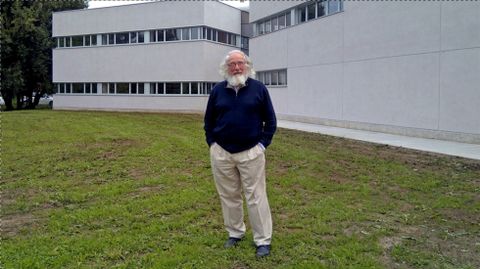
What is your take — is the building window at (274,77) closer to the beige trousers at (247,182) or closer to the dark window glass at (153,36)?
the dark window glass at (153,36)

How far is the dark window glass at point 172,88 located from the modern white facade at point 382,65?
28.8 feet

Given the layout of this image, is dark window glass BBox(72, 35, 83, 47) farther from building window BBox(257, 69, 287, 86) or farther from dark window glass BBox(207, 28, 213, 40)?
building window BBox(257, 69, 287, 86)

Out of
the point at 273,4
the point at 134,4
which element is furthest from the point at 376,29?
the point at 134,4

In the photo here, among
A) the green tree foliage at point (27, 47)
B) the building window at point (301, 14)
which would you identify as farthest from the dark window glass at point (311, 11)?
the green tree foliage at point (27, 47)

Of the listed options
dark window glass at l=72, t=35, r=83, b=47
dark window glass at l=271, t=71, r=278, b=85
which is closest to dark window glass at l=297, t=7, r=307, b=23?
dark window glass at l=271, t=71, r=278, b=85

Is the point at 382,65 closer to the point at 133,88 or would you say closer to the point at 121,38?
the point at 133,88

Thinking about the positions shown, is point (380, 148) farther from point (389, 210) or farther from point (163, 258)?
point (163, 258)

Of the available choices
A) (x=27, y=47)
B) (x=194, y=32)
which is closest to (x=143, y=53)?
(x=194, y=32)

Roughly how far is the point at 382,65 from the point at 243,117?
12628mm

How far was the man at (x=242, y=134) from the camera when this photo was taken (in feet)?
13.6

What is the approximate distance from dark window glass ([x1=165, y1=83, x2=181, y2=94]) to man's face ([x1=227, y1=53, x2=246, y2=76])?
25892mm

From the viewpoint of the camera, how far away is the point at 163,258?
4031mm

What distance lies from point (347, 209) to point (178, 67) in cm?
2518

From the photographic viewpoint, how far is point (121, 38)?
32.0 m
